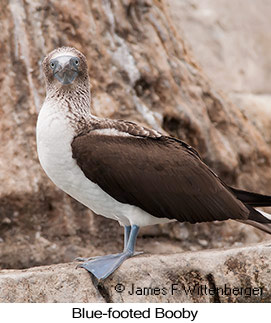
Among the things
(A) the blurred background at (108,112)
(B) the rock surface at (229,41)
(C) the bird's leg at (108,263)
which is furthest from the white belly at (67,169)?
(B) the rock surface at (229,41)

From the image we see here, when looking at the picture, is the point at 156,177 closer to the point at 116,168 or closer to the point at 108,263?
the point at 116,168

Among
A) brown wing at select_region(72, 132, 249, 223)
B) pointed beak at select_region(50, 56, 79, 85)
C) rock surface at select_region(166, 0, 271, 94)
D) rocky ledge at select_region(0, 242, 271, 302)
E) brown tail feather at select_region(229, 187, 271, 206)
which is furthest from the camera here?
rock surface at select_region(166, 0, 271, 94)

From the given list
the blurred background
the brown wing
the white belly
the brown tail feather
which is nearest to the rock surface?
the blurred background

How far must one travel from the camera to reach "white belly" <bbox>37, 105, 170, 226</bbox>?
5.73m

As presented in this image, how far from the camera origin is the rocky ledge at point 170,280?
5.50 metres

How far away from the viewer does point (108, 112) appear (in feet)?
29.1

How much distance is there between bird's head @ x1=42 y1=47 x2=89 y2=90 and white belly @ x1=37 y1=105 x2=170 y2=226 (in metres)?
0.26

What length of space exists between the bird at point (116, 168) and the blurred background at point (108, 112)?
7.67 feet

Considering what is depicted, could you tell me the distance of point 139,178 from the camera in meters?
5.77

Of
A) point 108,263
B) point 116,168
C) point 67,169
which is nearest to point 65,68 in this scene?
point 67,169

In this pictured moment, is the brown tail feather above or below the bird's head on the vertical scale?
below

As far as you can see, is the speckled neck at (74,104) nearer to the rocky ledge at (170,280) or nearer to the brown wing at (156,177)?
the brown wing at (156,177)

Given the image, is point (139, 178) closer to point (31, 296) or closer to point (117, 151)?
point (117, 151)

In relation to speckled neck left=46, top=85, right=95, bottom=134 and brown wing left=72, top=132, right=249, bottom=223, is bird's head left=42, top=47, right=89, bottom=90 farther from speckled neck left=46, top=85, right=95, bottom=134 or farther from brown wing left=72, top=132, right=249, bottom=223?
brown wing left=72, top=132, right=249, bottom=223
